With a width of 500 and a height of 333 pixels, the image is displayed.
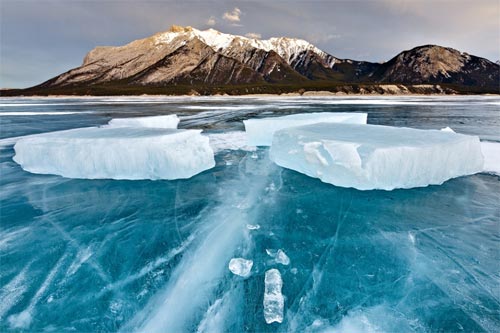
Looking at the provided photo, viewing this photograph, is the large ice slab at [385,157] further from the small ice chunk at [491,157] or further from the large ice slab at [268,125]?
the large ice slab at [268,125]

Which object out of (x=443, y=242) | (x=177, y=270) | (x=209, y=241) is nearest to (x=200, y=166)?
(x=209, y=241)

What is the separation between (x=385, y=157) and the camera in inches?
231

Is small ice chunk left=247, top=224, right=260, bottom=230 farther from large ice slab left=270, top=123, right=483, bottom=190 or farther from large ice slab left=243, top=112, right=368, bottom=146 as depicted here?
large ice slab left=243, top=112, right=368, bottom=146

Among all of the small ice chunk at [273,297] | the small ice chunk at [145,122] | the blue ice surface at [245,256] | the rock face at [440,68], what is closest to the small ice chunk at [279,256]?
the blue ice surface at [245,256]

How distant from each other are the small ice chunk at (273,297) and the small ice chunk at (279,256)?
0.22 meters

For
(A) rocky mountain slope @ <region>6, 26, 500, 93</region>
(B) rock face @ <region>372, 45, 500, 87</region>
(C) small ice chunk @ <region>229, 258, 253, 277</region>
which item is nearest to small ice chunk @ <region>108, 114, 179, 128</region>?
(C) small ice chunk @ <region>229, 258, 253, 277</region>

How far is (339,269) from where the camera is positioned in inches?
147

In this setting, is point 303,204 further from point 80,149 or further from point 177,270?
point 80,149

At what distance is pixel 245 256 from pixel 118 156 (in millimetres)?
4755

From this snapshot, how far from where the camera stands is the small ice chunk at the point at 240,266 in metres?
3.71

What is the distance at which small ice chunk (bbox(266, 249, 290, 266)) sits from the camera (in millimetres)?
3898

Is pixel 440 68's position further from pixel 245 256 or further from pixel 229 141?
pixel 245 256

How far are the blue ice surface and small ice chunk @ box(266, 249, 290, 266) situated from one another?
0.27 feet

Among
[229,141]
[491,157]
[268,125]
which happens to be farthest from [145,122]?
[491,157]
